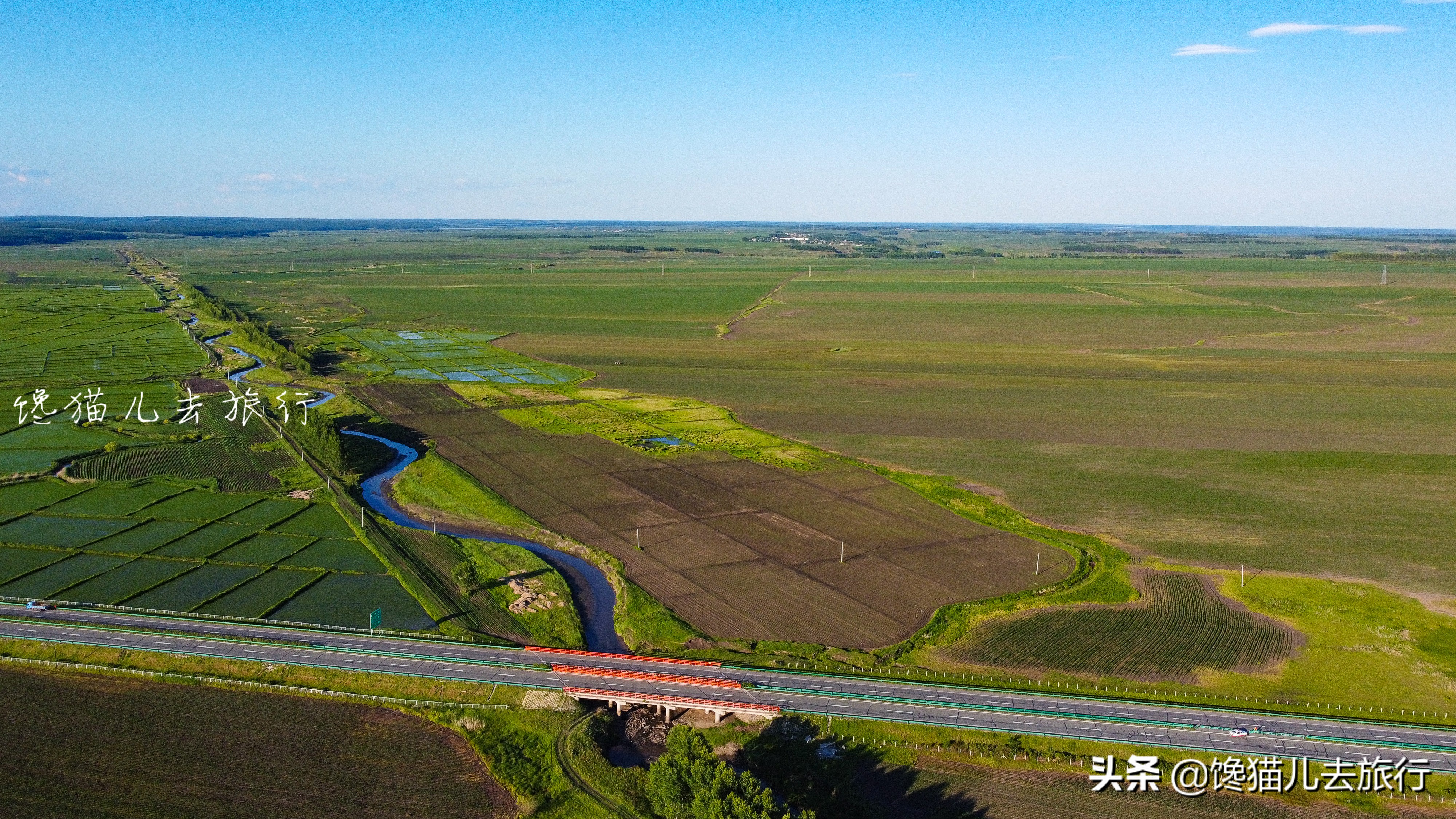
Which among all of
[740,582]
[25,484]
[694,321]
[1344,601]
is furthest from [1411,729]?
[694,321]

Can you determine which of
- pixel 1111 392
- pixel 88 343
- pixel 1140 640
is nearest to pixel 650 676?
pixel 1140 640

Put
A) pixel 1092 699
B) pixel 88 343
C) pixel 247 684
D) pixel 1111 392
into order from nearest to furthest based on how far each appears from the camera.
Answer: pixel 1092 699
pixel 247 684
pixel 1111 392
pixel 88 343

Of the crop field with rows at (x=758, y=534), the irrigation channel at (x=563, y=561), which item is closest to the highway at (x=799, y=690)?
the irrigation channel at (x=563, y=561)

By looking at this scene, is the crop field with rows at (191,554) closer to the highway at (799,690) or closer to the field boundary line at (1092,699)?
Answer: the highway at (799,690)

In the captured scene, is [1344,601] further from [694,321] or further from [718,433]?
[694,321]

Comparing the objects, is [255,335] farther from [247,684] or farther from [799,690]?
[799,690]

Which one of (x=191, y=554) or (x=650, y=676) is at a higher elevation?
(x=191, y=554)
